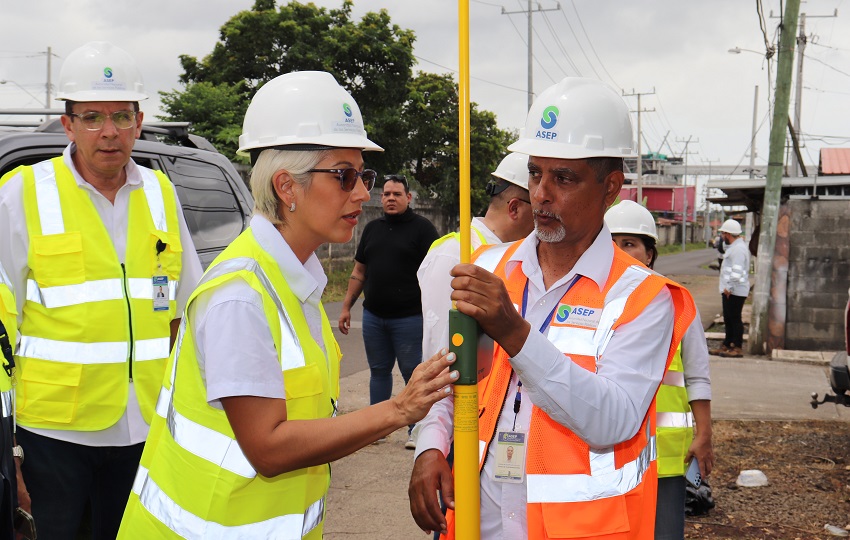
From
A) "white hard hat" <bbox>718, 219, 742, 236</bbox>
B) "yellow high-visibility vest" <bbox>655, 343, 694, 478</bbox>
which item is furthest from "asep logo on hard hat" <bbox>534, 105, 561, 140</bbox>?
"white hard hat" <bbox>718, 219, 742, 236</bbox>

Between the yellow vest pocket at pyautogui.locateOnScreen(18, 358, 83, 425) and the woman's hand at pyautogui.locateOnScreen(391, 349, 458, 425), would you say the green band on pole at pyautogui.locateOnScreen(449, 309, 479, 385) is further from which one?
the yellow vest pocket at pyautogui.locateOnScreen(18, 358, 83, 425)

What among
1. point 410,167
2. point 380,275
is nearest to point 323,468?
point 380,275

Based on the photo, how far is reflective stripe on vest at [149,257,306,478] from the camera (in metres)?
2.01

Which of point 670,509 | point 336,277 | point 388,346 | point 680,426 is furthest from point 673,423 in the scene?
point 336,277

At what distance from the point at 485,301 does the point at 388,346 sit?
16.7 feet

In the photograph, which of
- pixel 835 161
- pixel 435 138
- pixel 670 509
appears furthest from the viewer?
pixel 435 138

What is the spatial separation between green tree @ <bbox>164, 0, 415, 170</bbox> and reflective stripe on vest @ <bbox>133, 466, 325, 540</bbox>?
25.2 metres

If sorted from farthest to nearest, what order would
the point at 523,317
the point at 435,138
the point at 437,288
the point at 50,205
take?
the point at 435,138
the point at 437,288
the point at 50,205
the point at 523,317

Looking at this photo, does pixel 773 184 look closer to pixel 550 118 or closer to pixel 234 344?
pixel 550 118

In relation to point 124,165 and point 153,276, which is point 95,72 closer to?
point 124,165

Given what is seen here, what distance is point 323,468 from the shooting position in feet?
7.46

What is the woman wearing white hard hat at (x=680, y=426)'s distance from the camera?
3369 millimetres

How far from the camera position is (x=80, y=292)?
10.4ft

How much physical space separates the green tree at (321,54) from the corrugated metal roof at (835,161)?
1300 cm
